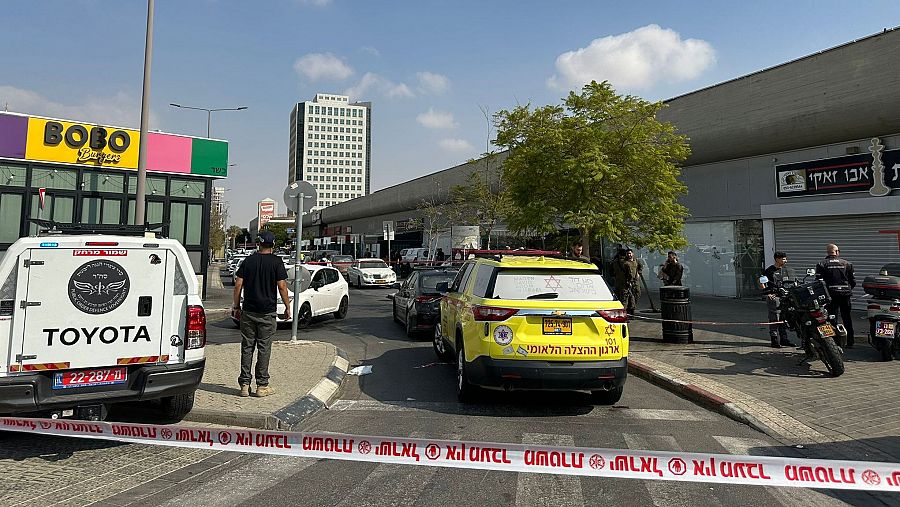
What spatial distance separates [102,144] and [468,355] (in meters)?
18.8

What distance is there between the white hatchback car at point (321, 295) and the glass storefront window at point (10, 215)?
412 inches

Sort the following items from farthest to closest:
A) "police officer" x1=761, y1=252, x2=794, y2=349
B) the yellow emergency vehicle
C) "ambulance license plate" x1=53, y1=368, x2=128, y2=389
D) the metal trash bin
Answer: the metal trash bin → "police officer" x1=761, y1=252, x2=794, y2=349 → the yellow emergency vehicle → "ambulance license plate" x1=53, y1=368, x2=128, y2=389

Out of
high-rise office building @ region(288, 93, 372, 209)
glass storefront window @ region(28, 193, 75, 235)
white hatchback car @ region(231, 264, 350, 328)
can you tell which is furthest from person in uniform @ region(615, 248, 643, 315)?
high-rise office building @ region(288, 93, 372, 209)

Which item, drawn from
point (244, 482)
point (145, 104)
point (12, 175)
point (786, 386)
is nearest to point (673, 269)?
point (786, 386)

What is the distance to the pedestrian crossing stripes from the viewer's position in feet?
19.2

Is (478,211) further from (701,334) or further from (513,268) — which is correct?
(513,268)

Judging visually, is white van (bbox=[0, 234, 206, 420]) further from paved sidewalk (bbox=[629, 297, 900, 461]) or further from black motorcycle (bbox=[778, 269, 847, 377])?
black motorcycle (bbox=[778, 269, 847, 377])

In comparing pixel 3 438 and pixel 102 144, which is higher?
pixel 102 144

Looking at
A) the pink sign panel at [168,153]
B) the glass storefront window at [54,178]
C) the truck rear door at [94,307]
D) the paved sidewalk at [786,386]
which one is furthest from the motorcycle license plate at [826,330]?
the glass storefront window at [54,178]

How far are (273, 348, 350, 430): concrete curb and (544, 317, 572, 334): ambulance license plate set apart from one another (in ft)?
9.14

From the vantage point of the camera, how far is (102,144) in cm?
1869

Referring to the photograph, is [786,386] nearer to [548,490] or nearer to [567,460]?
[548,490]

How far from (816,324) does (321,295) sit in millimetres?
10481

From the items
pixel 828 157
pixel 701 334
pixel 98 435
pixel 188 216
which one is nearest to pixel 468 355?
pixel 98 435
